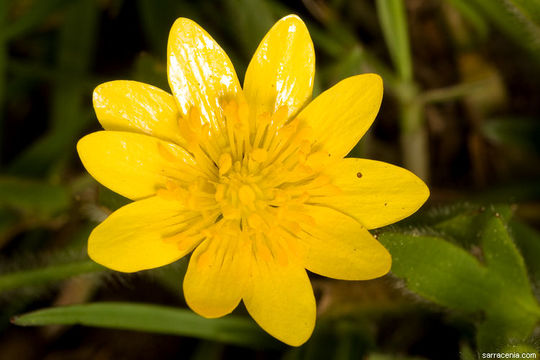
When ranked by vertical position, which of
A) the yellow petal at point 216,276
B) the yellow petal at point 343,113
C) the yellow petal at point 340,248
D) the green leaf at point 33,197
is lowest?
the green leaf at point 33,197

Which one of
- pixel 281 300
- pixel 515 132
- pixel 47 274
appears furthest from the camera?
pixel 515 132

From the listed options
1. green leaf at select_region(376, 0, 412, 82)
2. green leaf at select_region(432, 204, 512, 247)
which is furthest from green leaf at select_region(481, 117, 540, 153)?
green leaf at select_region(432, 204, 512, 247)

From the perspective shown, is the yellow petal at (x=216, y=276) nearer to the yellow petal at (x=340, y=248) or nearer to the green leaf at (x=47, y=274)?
the yellow petal at (x=340, y=248)

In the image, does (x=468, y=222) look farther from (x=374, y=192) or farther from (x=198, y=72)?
(x=198, y=72)

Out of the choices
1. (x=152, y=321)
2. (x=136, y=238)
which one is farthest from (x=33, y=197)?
(x=136, y=238)

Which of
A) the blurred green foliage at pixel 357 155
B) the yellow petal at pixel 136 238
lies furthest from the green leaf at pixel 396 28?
the yellow petal at pixel 136 238

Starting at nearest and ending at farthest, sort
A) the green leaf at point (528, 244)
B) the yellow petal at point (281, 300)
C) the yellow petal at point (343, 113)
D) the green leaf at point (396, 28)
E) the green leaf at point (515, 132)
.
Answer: the yellow petal at point (281, 300) < the yellow petal at point (343, 113) < the green leaf at point (528, 244) < the green leaf at point (396, 28) < the green leaf at point (515, 132)
